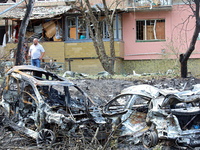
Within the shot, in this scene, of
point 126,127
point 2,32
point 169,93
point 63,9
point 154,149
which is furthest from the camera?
point 2,32

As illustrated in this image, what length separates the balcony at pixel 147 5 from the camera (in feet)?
74.3

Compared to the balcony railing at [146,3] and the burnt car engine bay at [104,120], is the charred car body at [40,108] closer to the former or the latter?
the burnt car engine bay at [104,120]

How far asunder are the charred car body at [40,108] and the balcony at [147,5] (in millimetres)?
15269

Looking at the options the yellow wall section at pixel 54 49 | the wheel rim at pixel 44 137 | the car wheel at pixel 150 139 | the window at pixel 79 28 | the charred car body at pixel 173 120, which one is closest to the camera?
the charred car body at pixel 173 120

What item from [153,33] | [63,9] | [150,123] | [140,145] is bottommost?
[140,145]

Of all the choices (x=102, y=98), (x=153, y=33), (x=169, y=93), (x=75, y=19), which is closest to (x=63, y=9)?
(x=75, y=19)

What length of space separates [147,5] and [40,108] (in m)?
17.6

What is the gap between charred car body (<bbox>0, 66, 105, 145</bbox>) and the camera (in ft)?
22.6

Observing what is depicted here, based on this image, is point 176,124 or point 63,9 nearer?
point 176,124

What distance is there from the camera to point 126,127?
7281 mm

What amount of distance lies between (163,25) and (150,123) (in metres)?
18.1

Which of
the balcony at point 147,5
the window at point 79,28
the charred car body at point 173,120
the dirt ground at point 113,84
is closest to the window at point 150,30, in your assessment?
the balcony at point 147,5

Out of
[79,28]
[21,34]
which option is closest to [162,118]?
[21,34]

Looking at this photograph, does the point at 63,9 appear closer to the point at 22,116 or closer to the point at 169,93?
the point at 22,116
